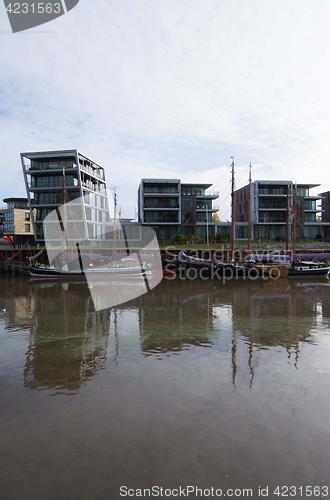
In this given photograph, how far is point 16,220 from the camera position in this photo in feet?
243

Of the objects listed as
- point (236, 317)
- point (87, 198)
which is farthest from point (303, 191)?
point (236, 317)

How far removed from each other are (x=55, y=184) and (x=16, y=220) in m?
23.8

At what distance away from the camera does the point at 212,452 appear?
5699 millimetres

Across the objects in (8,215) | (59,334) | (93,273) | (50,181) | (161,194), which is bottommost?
(59,334)

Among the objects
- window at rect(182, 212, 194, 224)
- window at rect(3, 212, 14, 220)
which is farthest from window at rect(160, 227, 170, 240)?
window at rect(3, 212, 14, 220)

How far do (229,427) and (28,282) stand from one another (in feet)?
102

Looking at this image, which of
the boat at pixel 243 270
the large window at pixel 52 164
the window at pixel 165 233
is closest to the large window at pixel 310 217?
the window at pixel 165 233

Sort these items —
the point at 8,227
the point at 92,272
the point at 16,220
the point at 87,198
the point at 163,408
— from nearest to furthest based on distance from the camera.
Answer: the point at 163,408
the point at 92,272
the point at 87,198
the point at 16,220
the point at 8,227

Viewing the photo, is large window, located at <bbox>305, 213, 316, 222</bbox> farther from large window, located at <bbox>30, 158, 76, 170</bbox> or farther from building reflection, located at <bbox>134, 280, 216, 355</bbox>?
large window, located at <bbox>30, 158, 76, 170</bbox>

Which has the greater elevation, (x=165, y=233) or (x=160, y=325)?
(x=165, y=233)

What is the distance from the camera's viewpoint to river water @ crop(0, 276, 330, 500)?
5098mm

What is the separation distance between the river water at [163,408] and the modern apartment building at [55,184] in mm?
43722

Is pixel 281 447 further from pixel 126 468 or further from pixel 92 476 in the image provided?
pixel 92 476

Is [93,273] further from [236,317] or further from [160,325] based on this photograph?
[236,317]
